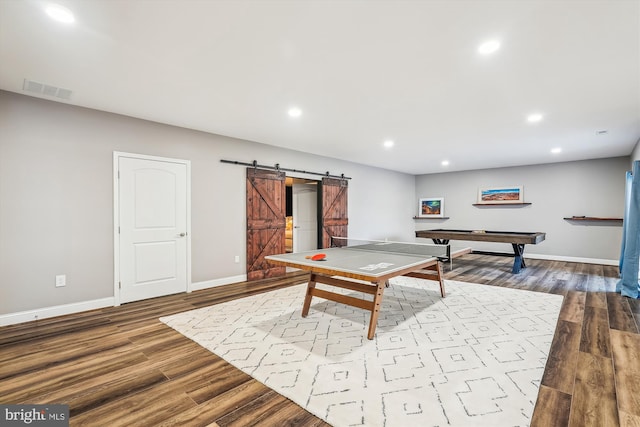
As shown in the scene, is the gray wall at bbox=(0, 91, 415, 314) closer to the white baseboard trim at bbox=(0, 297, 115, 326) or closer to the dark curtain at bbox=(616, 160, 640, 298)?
the white baseboard trim at bbox=(0, 297, 115, 326)

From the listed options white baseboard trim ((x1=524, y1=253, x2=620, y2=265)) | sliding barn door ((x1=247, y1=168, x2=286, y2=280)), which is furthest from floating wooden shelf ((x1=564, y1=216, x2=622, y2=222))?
sliding barn door ((x1=247, y1=168, x2=286, y2=280))

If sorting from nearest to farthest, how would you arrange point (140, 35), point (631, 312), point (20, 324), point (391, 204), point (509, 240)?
point (140, 35)
point (20, 324)
point (631, 312)
point (509, 240)
point (391, 204)

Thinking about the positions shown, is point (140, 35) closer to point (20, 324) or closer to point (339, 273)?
point (339, 273)

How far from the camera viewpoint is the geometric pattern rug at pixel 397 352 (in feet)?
6.11

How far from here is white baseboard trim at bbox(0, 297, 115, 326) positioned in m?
3.25

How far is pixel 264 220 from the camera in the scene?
223 inches

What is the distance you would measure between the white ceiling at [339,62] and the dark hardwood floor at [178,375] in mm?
2562

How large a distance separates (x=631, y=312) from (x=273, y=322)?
172 inches

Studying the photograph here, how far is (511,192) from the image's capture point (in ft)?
27.4

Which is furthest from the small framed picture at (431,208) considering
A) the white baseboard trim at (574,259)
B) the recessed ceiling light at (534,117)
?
the recessed ceiling light at (534,117)

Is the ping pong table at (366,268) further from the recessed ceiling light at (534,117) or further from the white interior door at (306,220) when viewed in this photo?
the white interior door at (306,220)

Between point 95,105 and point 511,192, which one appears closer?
point 95,105

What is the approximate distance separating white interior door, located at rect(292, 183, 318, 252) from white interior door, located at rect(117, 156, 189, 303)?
3020 millimetres

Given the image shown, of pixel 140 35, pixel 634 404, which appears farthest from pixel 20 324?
pixel 634 404
